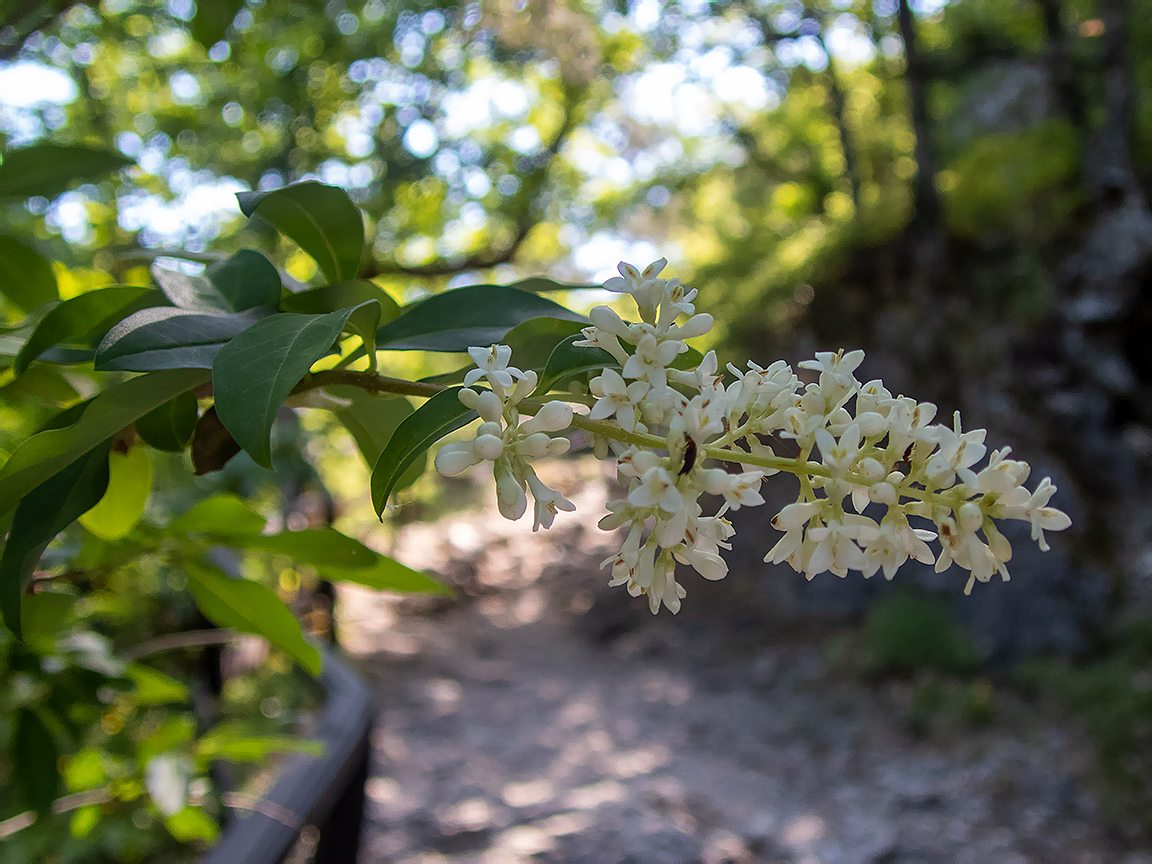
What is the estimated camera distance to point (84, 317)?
1.41 ft

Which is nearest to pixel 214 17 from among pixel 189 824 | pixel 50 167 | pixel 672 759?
pixel 50 167

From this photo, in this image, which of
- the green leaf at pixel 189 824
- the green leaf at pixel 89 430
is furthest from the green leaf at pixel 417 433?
the green leaf at pixel 189 824

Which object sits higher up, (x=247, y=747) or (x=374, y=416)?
(x=374, y=416)

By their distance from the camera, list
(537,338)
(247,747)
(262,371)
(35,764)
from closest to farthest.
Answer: (262,371)
(537,338)
(35,764)
(247,747)

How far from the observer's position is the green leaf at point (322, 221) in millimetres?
454

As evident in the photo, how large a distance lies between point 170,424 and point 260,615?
233mm

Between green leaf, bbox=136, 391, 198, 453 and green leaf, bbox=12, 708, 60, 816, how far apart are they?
0.51 m

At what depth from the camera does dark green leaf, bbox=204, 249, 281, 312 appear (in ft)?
1.46

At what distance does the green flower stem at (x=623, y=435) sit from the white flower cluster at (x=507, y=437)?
0.01 m

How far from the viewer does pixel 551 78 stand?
4500mm

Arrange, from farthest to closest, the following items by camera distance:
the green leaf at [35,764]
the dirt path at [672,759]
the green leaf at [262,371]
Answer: the dirt path at [672,759]
the green leaf at [35,764]
the green leaf at [262,371]

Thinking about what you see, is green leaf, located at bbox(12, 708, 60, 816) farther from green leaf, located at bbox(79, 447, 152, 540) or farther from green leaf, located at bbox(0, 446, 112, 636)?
green leaf, located at bbox(0, 446, 112, 636)

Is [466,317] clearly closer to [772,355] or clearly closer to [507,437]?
[507,437]

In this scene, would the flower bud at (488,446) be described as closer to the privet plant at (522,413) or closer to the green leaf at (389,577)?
the privet plant at (522,413)
